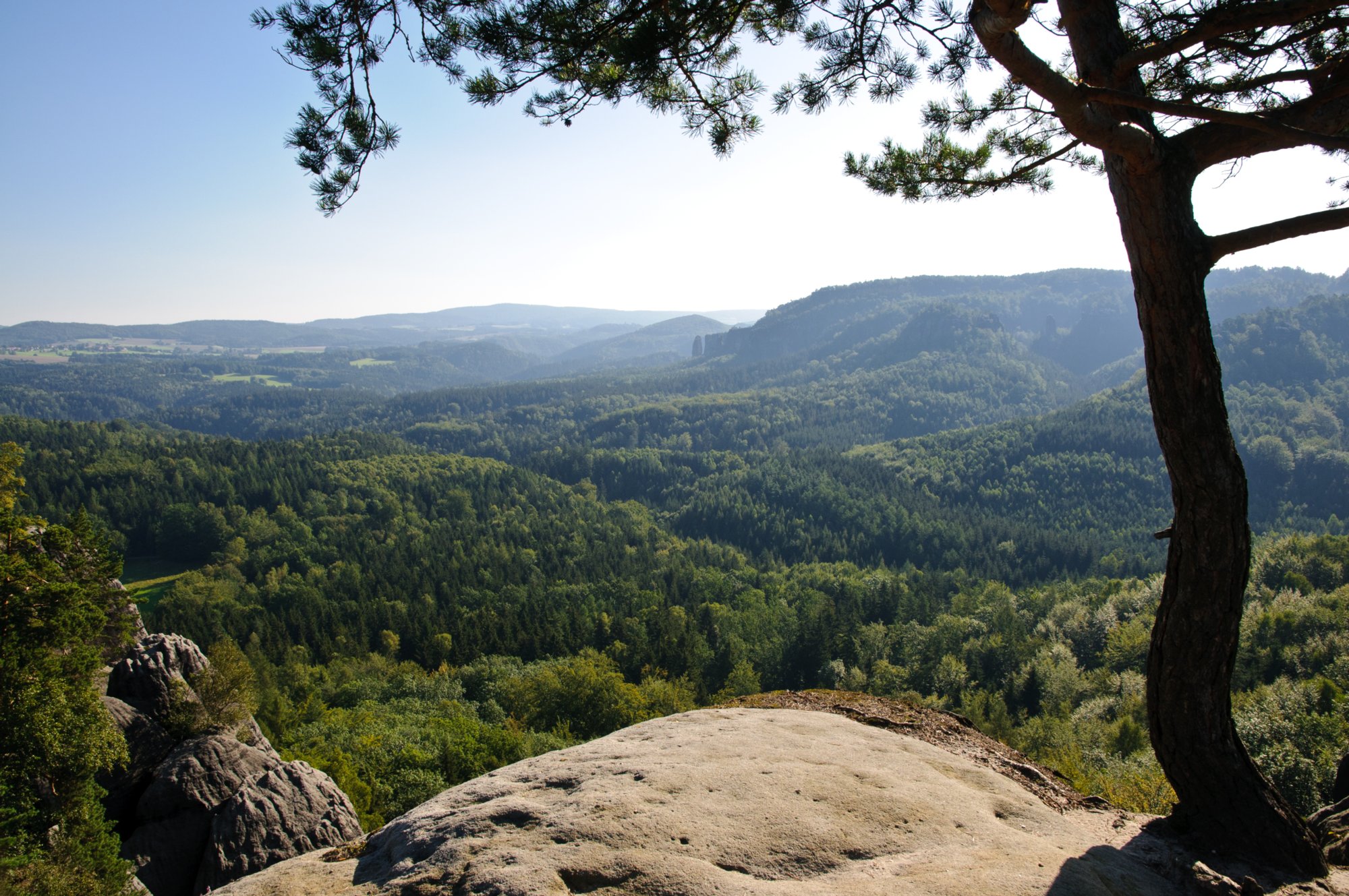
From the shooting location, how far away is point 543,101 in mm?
7512

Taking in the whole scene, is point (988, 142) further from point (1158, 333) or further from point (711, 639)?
point (711, 639)

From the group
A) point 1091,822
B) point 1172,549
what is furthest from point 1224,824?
point 1172,549

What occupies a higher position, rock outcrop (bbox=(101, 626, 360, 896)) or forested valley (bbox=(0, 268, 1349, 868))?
rock outcrop (bbox=(101, 626, 360, 896))

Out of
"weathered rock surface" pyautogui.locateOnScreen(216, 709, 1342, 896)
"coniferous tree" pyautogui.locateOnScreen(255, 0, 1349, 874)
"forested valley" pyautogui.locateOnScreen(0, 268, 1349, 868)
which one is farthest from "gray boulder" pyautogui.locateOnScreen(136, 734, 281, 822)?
"coniferous tree" pyautogui.locateOnScreen(255, 0, 1349, 874)

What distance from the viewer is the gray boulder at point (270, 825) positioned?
15.2 meters

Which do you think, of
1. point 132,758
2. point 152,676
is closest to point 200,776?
point 132,758

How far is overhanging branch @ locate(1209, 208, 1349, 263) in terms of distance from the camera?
200 inches

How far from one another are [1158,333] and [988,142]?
3925mm

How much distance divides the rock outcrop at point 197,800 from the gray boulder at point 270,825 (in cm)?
2

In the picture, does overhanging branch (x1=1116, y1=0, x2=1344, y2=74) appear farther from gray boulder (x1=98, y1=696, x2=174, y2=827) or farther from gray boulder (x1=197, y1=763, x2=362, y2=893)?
gray boulder (x1=98, y1=696, x2=174, y2=827)

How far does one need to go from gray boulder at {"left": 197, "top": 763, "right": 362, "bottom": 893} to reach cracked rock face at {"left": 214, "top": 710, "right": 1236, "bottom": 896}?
37.1 ft

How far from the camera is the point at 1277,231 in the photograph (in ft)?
17.3

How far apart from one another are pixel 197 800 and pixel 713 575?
6324cm

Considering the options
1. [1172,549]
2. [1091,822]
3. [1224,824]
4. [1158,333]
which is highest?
[1158,333]
